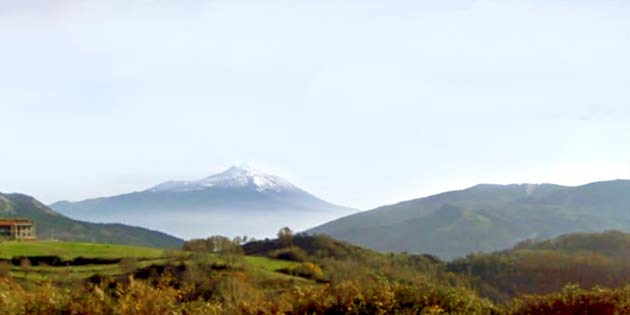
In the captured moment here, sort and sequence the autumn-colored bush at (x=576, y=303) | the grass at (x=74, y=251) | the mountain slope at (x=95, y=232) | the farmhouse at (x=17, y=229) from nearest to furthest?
the autumn-colored bush at (x=576, y=303) → the grass at (x=74, y=251) → the farmhouse at (x=17, y=229) → the mountain slope at (x=95, y=232)

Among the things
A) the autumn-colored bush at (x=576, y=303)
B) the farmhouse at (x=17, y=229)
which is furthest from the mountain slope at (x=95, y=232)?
the autumn-colored bush at (x=576, y=303)

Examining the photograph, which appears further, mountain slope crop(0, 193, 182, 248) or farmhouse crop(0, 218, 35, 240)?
mountain slope crop(0, 193, 182, 248)

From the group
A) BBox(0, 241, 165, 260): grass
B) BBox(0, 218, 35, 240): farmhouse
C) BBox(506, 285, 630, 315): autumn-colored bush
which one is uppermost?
BBox(0, 218, 35, 240): farmhouse

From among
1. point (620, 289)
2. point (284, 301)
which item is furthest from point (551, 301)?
point (284, 301)

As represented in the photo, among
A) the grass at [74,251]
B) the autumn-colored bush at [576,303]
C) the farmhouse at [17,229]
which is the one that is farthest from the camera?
the farmhouse at [17,229]

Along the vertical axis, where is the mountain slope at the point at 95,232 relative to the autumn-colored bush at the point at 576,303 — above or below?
above

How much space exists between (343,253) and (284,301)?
75.7m

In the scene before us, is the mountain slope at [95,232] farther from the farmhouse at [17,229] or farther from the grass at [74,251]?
the grass at [74,251]

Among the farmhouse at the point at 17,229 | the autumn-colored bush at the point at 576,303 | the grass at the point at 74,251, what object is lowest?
the autumn-colored bush at the point at 576,303

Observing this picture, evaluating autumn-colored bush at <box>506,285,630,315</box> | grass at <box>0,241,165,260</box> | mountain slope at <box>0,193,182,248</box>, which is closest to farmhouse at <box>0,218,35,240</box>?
grass at <box>0,241,165,260</box>

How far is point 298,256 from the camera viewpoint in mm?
74188

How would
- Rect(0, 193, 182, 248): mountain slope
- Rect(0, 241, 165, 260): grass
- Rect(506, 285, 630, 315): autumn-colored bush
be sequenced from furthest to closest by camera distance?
Rect(0, 193, 182, 248): mountain slope → Rect(0, 241, 165, 260): grass → Rect(506, 285, 630, 315): autumn-colored bush

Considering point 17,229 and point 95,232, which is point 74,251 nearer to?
point 17,229

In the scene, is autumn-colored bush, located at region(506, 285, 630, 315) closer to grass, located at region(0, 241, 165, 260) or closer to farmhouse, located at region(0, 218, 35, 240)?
grass, located at region(0, 241, 165, 260)
